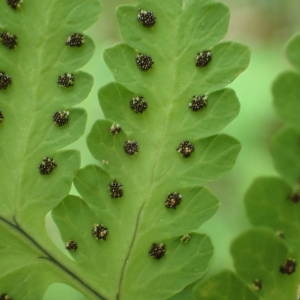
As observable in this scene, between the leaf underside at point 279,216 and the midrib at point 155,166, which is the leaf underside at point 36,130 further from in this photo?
the leaf underside at point 279,216

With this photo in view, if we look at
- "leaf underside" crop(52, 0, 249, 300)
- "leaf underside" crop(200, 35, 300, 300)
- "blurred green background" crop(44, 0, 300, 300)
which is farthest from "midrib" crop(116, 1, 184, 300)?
"blurred green background" crop(44, 0, 300, 300)

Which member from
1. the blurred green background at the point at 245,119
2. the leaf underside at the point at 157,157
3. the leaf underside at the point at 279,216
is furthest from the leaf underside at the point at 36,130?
the blurred green background at the point at 245,119

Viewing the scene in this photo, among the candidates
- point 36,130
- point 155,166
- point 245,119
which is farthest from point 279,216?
point 245,119

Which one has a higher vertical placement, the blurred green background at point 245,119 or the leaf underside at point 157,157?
the leaf underside at point 157,157

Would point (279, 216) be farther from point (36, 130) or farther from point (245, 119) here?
point (245, 119)

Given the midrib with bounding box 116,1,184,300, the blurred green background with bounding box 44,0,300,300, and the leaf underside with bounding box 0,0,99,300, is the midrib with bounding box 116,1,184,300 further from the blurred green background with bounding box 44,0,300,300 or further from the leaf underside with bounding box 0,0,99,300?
the blurred green background with bounding box 44,0,300,300
